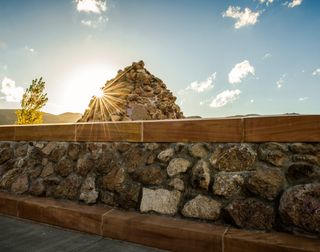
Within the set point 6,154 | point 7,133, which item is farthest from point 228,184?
point 7,133

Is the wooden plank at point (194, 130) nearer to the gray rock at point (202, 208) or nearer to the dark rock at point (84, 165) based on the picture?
the gray rock at point (202, 208)

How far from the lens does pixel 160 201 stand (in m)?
2.82

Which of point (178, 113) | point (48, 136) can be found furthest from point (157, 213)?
point (178, 113)

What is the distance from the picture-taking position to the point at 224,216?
2.50 meters

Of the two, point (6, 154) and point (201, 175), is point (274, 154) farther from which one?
point (6, 154)

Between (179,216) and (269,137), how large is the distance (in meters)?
1.10

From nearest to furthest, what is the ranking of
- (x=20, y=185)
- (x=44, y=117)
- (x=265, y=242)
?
1. (x=265, y=242)
2. (x=20, y=185)
3. (x=44, y=117)

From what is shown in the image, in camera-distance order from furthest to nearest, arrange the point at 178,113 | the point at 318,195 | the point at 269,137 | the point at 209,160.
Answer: the point at 178,113 → the point at 209,160 → the point at 269,137 → the point at 318,195

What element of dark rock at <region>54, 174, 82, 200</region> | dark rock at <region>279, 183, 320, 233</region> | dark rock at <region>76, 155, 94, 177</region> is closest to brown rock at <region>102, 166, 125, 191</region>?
dark rock at <region>76, 155, 94, 177</region>

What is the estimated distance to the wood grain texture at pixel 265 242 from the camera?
6.73 ft

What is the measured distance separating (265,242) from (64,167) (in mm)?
2445

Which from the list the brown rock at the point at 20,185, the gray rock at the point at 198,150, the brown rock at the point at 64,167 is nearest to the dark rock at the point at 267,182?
the gray rock at the point at 198,150

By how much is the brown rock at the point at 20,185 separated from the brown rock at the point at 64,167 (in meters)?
0.58

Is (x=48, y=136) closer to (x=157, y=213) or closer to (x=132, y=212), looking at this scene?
(x=132, y=212)
